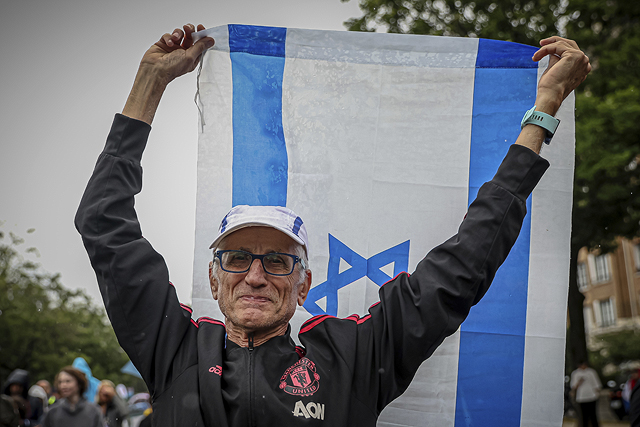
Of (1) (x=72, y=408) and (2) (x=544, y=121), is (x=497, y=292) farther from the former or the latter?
(1) (x=72, y=408)

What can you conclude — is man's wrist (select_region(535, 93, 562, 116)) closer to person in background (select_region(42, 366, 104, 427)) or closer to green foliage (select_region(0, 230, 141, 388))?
person in background (select_region(42, 366, 104, 427))

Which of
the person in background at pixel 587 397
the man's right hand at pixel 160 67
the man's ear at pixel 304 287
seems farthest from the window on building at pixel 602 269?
the man's right hand at pixel 160 67

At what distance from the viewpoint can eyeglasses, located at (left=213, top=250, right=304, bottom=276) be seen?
2.43m

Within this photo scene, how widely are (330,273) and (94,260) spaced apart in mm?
1133

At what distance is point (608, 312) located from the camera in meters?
44.6

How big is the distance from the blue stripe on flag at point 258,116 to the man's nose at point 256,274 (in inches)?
26.5

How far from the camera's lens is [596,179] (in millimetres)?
11195

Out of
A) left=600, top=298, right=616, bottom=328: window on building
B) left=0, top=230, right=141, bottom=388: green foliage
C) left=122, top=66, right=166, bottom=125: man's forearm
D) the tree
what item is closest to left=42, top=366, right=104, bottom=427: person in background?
left=122, top=66, right=166, bottom=125: man's forearm

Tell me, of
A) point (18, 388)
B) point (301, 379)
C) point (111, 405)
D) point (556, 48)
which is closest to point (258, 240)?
point (301, 379)

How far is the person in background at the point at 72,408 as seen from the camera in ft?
20.4

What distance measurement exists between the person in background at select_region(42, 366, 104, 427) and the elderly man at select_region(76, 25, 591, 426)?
4.51 meters

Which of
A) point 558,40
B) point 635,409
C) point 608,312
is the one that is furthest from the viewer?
point 608,312

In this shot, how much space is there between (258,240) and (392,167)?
2.90 ft

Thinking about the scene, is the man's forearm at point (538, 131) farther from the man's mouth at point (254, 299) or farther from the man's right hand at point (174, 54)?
the man's right hand at point (174, 54)
